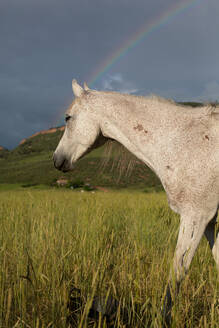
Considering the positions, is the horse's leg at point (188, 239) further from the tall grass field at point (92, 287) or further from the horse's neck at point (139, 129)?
the horse's neck at point (139, 129)

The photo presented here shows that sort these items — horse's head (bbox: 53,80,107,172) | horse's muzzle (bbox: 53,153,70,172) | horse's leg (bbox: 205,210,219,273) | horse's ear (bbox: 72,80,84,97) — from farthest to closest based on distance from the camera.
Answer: horse's muzzle (bbox: 53,153,70,172) < horse's ear (bbox: 72,80,84,97) < horse's head (bbox: 53,80,107,172) < horse's leg (bbox: 205,210,219,273)

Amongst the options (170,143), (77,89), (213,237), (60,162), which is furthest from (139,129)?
(213,237)

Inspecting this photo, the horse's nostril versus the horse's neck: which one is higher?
the horse's neck

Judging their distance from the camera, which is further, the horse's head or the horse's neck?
the horse's head

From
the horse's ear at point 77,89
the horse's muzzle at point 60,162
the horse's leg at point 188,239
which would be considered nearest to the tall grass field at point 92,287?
the horse's leg at point 188,239

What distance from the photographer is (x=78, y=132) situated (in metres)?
2.77

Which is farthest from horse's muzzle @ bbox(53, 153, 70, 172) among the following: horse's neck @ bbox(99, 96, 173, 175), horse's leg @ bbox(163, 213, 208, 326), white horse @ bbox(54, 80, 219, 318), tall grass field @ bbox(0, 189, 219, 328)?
horse's leg @ bbox(163, 213, 208, 326)

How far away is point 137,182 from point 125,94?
3531 centimetres

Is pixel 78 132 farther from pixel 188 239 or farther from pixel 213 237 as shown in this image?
pixel 213 237

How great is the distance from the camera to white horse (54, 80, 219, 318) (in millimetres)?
2051

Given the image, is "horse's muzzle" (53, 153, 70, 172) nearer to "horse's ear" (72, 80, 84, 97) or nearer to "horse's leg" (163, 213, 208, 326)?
"horse's ear" (72, 80, 84, 97)

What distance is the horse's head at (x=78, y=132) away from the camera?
2.72 meters

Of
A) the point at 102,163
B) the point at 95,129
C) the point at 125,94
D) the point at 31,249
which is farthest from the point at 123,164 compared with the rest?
the point at 31,249

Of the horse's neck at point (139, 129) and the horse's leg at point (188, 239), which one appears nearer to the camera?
the horse's leg at point (188, 239)
